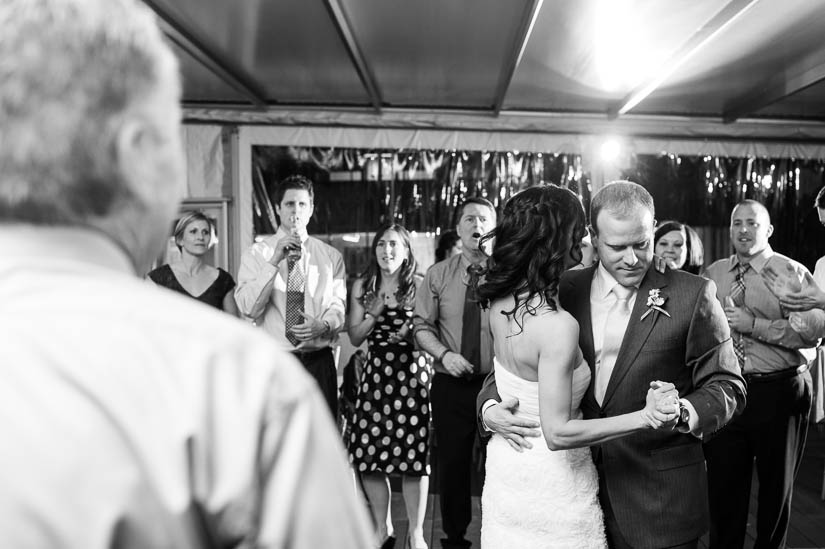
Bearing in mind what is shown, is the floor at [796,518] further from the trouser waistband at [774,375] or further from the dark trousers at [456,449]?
the trouser waistband at [774,375]

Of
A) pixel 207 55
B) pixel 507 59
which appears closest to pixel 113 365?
pixel 507 59

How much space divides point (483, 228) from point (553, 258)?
1891 millimetres

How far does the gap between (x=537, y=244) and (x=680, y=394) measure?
638 millimetres

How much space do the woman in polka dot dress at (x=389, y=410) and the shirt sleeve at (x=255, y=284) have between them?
1.66 ft

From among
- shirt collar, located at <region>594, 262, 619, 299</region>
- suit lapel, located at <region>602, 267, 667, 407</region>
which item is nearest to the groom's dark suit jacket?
suit lapel, located at <region>602, 267, 667, 407</region>

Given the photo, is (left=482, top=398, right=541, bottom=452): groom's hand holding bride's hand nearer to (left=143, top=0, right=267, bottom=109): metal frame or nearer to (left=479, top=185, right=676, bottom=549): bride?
(left=479, top=185, right=676, bottom=549): bride

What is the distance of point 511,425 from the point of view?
196cm

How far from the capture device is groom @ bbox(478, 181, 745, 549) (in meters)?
1.91

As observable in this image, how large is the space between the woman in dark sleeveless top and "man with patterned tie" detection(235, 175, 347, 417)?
0.82ft

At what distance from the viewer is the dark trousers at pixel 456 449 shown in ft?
11.6

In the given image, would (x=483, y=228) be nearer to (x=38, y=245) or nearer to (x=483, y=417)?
(x=483, y=417)

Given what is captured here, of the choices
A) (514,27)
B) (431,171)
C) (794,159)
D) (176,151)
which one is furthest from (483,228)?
(794,159)

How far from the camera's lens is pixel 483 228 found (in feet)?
12.4

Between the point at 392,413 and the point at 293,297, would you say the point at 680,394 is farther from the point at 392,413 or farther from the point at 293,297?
the point at 293,297
